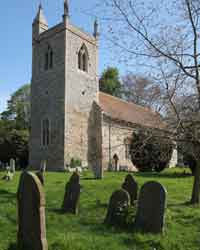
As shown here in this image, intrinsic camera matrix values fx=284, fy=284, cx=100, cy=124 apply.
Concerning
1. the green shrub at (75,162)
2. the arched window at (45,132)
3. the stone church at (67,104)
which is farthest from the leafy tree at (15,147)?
the green shrub at (75,162)

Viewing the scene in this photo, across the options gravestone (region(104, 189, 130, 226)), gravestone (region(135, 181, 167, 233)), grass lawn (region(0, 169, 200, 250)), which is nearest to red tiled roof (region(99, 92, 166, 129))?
grass lawn (region(0, 169, 200, 250))

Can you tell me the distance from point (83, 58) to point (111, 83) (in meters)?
20.8

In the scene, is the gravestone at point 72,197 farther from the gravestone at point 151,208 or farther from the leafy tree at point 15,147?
the leafy tree at point 15,147

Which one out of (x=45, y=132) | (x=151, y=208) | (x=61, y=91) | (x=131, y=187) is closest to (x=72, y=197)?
(x=131, y=187)

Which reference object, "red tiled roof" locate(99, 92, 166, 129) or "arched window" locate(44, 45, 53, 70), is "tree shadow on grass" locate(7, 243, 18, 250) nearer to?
"red tiled roof" locate(99, 92, 166, 129)

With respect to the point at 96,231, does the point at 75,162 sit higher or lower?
higher

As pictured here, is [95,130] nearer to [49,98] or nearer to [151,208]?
[49,98]

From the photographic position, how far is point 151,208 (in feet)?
18.6

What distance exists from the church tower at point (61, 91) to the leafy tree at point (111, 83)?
1971 cm

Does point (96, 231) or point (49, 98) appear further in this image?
point (49, 98)

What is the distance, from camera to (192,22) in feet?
26.3

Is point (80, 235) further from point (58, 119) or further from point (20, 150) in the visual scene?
point (20, 150)

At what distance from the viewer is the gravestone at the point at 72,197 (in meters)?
7.04

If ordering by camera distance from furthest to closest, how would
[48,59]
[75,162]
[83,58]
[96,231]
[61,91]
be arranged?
[83,58] < [48,59] < [61,91] < [75,162] < [96,231]
